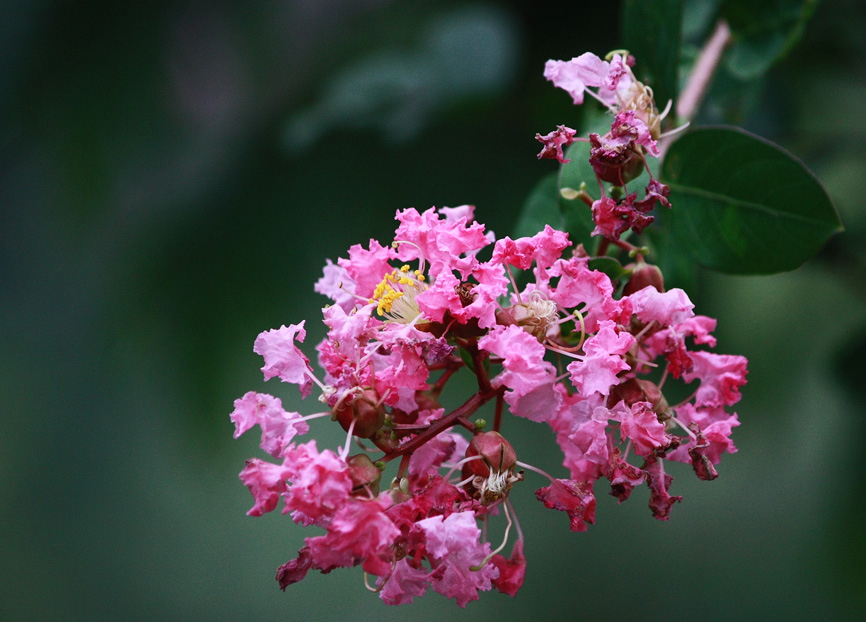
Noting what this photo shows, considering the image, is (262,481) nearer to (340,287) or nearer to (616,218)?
(340,287)

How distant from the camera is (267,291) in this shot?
1.80 metres

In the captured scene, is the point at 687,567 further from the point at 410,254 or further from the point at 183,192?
the point at 183,192

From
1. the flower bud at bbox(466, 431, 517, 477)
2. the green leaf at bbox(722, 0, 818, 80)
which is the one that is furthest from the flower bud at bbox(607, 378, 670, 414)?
the green leaf at bbox(722, 0, 818, 80)

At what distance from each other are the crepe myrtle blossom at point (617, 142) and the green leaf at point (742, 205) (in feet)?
0.53

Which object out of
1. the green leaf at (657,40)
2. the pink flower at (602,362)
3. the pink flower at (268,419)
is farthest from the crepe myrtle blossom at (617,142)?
the pink flower at (268,419)

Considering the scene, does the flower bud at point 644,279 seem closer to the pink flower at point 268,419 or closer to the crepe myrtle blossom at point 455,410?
the crepe myrtle blossom at point 455,410

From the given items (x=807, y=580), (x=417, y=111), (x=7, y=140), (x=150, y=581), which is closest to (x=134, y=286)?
(x=7, y=140)

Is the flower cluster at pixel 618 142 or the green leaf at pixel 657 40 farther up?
the green leaf at pixel 657 40

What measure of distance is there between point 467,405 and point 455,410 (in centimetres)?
2

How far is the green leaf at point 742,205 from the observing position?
70cm

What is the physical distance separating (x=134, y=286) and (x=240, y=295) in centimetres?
34

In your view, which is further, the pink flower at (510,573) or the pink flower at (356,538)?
the pink flower at (510,573)

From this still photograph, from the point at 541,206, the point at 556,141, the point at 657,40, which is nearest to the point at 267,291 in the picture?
the point at 541,206

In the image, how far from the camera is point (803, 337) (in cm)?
183
